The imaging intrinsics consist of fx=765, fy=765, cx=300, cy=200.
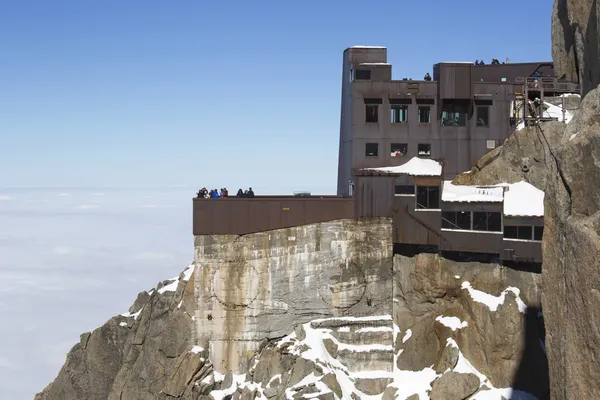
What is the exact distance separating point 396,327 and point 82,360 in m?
23.7

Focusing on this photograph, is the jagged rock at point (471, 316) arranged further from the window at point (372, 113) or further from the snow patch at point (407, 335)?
the window at point (372, 113)

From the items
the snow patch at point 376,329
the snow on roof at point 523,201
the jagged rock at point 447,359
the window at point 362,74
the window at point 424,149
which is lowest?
the jagged rock at point 447,359

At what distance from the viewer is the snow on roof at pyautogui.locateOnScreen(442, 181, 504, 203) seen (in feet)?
180

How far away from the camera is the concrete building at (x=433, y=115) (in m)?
60.7

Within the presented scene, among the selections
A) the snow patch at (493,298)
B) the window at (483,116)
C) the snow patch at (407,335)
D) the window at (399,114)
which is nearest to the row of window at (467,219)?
the snow patch at (493,298)

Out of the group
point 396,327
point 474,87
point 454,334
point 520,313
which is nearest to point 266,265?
point 396,327

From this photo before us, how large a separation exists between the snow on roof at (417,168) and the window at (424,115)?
10.5ft

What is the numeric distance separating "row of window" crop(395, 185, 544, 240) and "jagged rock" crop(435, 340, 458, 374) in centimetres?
888

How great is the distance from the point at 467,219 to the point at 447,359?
10251 millimetres

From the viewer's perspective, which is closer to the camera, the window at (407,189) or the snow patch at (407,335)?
the snow patch at (407,335)

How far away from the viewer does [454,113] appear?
202 ft

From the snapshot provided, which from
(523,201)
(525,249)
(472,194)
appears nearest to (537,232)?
(525,249)

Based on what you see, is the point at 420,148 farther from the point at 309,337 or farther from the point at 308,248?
the point at 309,337

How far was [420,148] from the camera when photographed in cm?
6116
